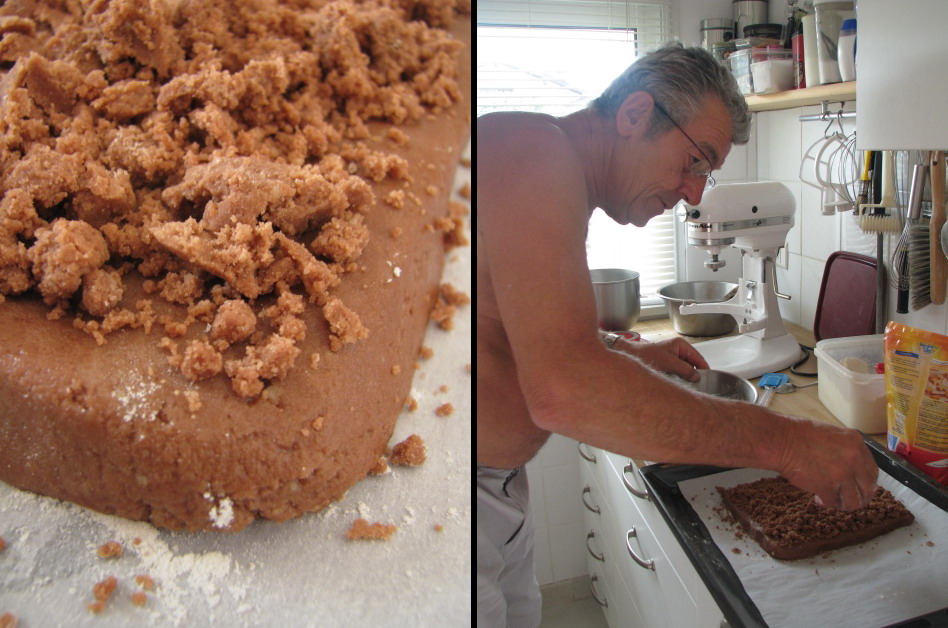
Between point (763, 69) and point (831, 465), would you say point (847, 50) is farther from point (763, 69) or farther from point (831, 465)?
point (831, 465)

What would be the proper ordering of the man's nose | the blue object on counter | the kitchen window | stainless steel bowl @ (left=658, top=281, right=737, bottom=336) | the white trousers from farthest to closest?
stainless steel bowl @ (left=658, top=281, right=737, bottom=336) < the blue object on counter < the man's nose < the white trousers < the kitchen window

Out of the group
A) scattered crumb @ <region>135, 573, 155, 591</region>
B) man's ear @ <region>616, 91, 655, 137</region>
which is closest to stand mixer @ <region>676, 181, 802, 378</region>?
man's ear @ <region>616, 91, 655, 137</region>

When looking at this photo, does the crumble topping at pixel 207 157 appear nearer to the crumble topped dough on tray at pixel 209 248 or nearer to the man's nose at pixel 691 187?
the crumble topped dough on tray at pixel 209 248

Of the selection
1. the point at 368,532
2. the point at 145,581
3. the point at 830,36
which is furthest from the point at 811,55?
the point at 145,581

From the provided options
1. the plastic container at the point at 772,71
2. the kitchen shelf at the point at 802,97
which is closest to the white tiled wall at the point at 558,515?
the kitchen shelf at the point at 802,97

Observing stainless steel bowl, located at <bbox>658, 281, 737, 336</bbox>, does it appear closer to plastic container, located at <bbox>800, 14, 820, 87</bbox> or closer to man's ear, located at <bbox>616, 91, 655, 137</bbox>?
plastic container, located at <bbox>800, 14, 820, 87</bbox>
